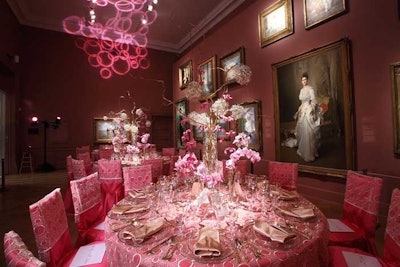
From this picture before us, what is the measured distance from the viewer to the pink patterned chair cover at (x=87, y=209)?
205 centimetres

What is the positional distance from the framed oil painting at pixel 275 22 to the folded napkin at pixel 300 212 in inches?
153

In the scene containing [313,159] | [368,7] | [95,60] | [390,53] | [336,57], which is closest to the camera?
[390,53]

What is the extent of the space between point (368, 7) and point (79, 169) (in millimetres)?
5112

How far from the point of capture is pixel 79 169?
148 inches

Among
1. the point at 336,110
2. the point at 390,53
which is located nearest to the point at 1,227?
the point at 336,110

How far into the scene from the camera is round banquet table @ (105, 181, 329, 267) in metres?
1.10

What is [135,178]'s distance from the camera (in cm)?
275

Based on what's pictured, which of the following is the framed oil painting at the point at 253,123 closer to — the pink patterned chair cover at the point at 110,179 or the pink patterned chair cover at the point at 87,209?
the pink patterned chair cover at the point at 110,179

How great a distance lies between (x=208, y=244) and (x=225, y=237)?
0.57 feet

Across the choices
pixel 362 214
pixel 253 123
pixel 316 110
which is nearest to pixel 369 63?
pixel 316 110

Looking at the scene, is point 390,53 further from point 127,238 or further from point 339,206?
point 127,238

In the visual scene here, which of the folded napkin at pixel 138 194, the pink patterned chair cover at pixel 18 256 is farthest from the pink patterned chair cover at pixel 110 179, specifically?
the pink patterned chair cover at pixel 18 256
